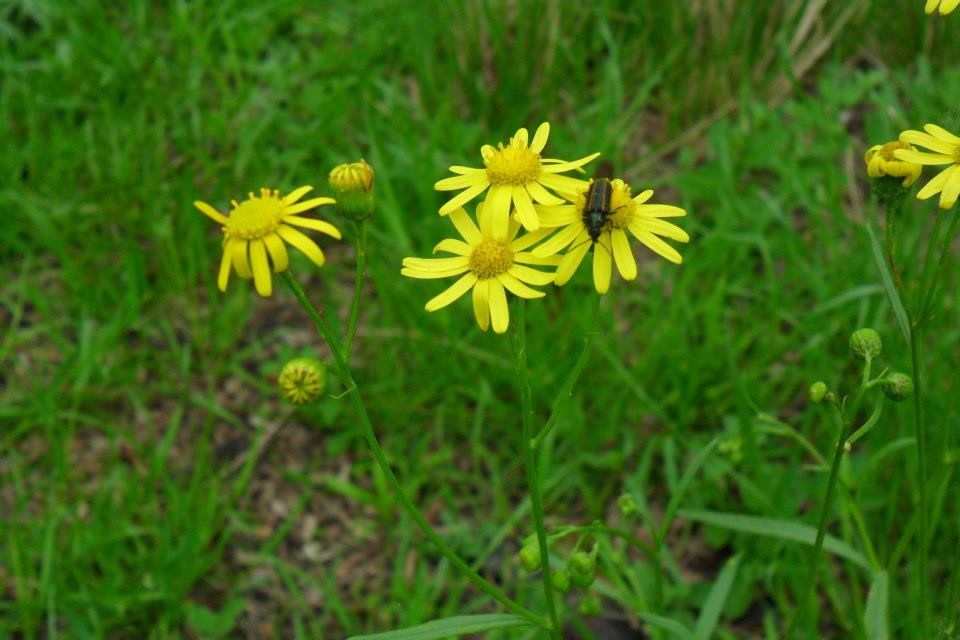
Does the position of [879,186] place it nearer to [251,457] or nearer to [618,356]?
[618,356]

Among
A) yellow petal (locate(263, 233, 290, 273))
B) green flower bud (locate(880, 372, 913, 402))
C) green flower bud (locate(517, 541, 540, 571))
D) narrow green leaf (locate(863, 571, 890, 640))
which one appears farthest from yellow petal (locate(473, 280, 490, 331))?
narrow green leaf (locate(863, 571, 890, 640))

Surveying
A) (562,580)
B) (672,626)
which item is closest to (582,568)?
(562,580)

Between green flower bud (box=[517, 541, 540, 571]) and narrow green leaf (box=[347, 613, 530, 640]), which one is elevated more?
green flower bud (box=[517, 541, 540, 571])

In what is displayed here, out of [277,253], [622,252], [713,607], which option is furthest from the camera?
[713,607]

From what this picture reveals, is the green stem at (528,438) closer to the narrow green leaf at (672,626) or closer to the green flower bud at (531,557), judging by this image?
the green flower bud at (531,557)

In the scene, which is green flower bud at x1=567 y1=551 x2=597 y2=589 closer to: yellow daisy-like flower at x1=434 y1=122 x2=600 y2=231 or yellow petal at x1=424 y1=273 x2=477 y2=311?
yellow petal at x1=424 y1=273 x2=477 y2=311

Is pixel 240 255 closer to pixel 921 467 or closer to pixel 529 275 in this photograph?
pixel 529 275
